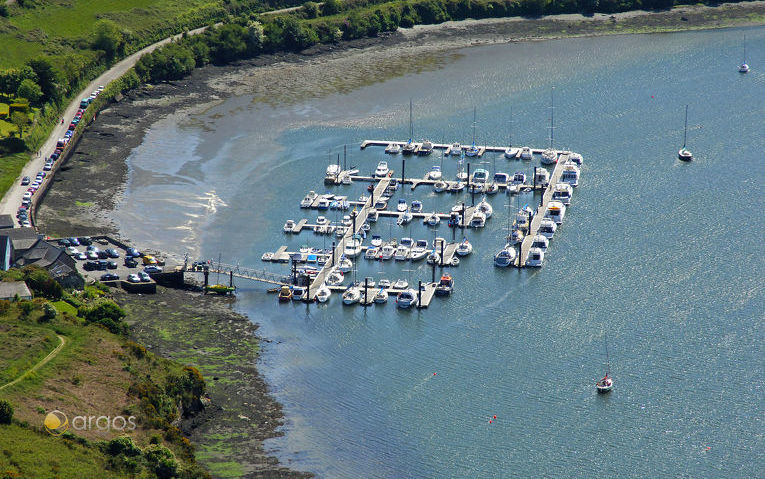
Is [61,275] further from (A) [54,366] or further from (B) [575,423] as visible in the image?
(B) [575,423]

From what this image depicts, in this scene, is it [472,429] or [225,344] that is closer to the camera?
[472,429]

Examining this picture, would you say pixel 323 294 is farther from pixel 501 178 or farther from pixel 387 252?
pixel 501 178

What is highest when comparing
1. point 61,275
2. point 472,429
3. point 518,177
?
point 518,177

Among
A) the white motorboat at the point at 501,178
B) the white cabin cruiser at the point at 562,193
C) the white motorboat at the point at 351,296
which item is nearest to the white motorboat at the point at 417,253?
the white motorboat at the point at 351,296

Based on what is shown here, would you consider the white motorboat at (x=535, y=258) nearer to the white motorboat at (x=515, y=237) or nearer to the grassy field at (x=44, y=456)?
the white motorboat at (x=515, y=237)

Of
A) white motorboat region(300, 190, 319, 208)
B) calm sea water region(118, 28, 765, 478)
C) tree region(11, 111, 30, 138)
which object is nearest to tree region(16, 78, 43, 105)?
tree region(11, 111, 30, 138)

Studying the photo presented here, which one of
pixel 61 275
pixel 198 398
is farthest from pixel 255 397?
pixel 61 275
